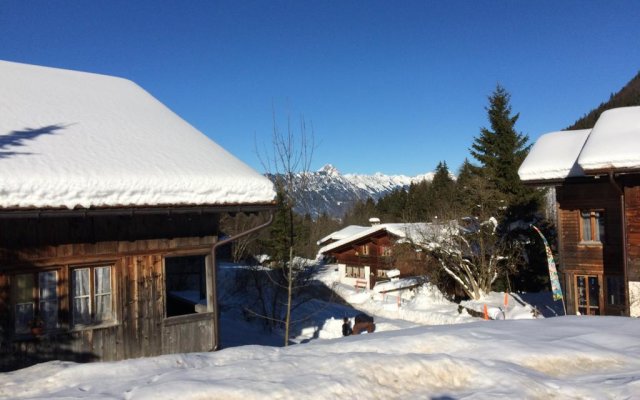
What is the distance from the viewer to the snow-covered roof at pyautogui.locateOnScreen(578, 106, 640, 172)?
13.8 meters

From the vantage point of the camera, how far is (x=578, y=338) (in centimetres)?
762

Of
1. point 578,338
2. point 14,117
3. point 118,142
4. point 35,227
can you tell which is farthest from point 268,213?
point 578,338

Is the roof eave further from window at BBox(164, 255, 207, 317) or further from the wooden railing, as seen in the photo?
the wooden railing

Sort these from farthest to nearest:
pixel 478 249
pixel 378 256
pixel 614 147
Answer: pixel 378 256 → pixel 478 249 → pixel 614 147

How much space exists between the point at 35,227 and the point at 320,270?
37.8 m

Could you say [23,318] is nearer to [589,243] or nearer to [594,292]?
[589,243]

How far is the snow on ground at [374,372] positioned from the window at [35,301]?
7.30ft

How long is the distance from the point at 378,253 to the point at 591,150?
971 inches

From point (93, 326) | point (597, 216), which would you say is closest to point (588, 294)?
point (597, 216)

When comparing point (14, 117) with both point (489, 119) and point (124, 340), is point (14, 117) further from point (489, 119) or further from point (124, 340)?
point (489, 119)

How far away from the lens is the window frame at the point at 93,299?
8.55 meters

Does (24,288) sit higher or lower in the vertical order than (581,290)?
higher

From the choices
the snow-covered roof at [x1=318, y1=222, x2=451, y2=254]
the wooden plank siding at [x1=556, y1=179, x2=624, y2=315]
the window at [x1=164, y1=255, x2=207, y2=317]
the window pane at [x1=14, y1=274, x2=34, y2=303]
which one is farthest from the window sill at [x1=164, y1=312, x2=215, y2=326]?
the snow-covered roof at [x1=318, y1=222, x2=451, y2=254]

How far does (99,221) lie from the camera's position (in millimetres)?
8805
